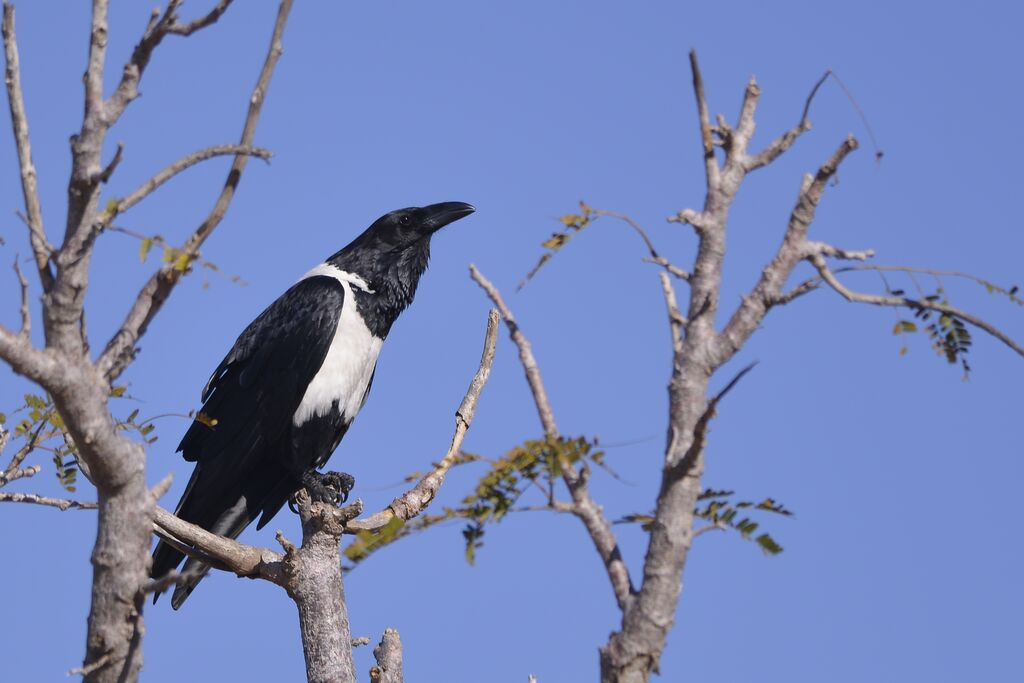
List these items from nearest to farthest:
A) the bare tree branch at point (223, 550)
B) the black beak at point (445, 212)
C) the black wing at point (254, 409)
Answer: the bare tree branch at point (223, 550) → the black wing at point (254, 409) → the black beak at point (445, 212)

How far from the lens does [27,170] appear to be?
119 inches

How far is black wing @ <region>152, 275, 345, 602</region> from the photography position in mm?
6340

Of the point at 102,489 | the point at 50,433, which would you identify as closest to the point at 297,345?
the point at 50,433

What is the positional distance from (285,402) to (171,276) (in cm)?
350

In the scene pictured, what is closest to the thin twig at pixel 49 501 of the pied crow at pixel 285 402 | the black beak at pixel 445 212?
the pied crow at pixel 285 402

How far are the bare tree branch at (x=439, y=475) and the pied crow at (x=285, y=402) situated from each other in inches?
30.2

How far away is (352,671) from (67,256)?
295cm

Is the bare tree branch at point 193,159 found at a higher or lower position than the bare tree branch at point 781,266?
higher

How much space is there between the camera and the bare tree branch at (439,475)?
18.5 ft

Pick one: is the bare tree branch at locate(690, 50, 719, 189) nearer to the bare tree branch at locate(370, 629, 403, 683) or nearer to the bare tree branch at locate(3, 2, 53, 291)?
the bare tree branch at locate(3, 2, 53, 291)

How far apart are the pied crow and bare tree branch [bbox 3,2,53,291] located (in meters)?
3.46

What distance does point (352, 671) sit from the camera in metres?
5.26

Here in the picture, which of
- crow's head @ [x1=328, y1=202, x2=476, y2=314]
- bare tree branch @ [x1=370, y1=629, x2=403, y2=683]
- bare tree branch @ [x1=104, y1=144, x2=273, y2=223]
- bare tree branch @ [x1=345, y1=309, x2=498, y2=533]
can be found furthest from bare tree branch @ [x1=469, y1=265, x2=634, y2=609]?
crow's head @ [x1=328, y1=202, x2=476, y2=314]

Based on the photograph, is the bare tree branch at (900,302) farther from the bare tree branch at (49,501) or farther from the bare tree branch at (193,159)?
the bare tree branch at (49,501)
